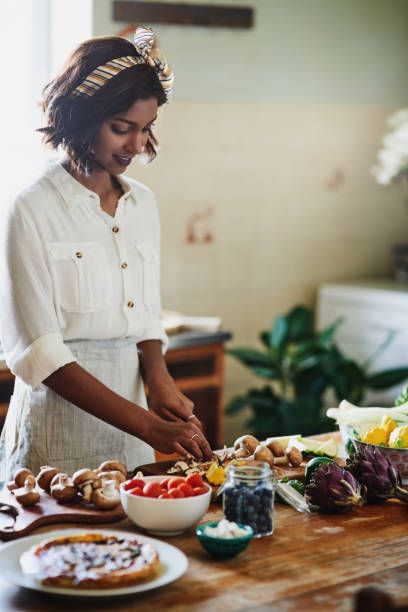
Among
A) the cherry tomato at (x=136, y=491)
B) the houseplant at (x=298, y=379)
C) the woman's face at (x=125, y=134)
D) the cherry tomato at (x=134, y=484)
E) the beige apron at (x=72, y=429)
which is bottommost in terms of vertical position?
the houseplant at (x=298, y=379)

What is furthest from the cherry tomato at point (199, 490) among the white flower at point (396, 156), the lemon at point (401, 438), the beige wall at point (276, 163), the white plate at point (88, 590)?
the white flower at point (396, 156)

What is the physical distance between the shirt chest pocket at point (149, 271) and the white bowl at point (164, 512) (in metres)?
0.83

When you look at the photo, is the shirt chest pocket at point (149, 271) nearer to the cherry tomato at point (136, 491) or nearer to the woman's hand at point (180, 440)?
the woman's hand at point (180, 440)

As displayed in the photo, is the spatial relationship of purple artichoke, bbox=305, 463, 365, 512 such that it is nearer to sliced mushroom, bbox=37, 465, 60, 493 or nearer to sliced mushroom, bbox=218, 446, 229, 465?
sliced mushroom, bbox=218, 446, 229, 465

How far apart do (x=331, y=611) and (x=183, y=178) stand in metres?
2.87

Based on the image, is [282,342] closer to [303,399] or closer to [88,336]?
[303,399]

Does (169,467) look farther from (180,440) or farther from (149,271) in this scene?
(149,271)

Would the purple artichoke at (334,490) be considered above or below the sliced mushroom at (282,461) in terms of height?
above

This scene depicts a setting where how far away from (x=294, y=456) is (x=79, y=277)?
646mm

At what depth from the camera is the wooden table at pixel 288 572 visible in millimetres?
1255

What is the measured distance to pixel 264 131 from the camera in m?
4.16

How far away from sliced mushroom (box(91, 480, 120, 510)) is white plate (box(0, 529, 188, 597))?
107 millimetres

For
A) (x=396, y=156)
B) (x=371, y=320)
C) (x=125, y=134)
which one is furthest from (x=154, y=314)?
(x=396, y=156)

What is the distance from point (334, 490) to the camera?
165 cm
